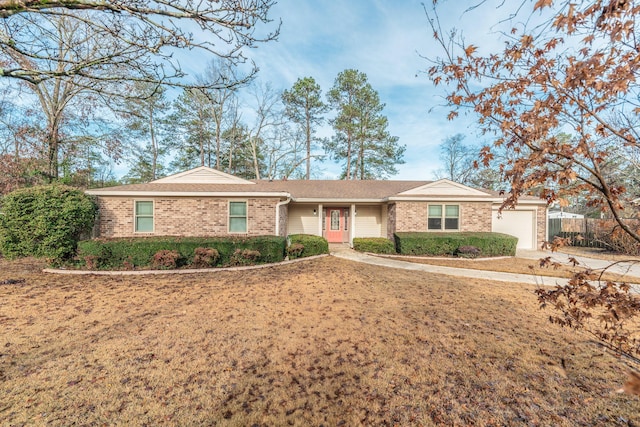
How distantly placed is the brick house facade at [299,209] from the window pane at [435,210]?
5 cm

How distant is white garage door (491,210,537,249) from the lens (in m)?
14.0

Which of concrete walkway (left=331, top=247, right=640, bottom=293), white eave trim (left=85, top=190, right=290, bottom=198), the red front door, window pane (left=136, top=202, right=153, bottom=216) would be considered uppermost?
white eave trim (left=85, top=190, right=290, bottom=198)

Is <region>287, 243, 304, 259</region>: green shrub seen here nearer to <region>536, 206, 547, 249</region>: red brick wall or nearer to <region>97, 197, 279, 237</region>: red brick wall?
<region>97, 197, 279, 237</region>: red brick wall

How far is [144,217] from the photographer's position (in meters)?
10.7

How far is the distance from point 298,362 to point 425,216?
35.4 feet

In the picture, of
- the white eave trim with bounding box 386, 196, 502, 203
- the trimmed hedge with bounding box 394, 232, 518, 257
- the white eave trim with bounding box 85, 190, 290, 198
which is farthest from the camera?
the white eave trim with bounding box 386, 196, 502, 203

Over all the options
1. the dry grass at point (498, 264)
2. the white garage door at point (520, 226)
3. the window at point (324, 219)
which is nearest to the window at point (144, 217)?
the window at point (324, 219)

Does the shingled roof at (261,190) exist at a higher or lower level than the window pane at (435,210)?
higher

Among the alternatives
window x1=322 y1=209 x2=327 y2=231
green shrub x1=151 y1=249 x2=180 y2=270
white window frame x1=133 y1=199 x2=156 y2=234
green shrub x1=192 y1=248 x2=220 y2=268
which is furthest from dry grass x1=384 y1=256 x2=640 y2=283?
white window frame x1=133 y1=199 x2=156 y2=234

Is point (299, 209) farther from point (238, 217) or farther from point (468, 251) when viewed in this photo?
point (468, 251)

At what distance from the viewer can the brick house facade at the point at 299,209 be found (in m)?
10.6

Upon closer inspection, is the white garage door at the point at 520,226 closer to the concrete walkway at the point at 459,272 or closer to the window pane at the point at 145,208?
the concrete walkway at the point at 459,272

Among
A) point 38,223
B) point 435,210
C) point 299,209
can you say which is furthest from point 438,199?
point 38,223

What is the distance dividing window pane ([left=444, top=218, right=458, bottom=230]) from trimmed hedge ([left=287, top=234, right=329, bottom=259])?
6.14 meters
